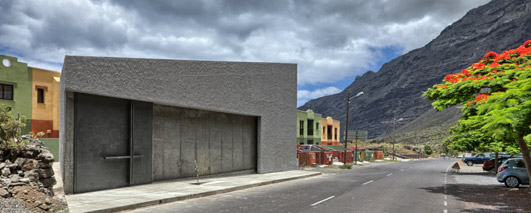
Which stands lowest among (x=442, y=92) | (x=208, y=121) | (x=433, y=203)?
(x=433, y=203)

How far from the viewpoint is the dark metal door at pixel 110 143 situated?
13.9 metres

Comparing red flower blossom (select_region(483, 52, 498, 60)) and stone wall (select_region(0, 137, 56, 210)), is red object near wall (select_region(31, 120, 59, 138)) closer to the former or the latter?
stone wall (select_region(0, 137, 56, 210))

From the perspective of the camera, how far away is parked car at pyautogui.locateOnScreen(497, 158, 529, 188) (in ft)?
62.7

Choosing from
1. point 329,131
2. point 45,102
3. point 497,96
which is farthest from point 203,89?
point 329,131

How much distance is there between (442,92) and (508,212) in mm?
6096

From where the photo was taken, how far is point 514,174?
19203mm

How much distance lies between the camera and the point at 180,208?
11641mm

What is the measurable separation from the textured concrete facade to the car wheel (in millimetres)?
13199

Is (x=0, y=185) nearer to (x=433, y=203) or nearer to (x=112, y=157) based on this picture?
(x=112, y=157)

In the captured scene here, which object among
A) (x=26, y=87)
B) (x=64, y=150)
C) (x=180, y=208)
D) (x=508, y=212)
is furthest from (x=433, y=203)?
(x=26, y=87)

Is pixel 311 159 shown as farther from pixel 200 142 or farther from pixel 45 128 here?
pixel 45 128

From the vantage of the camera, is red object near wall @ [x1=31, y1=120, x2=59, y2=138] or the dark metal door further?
red object near wall @ [x1=31, y1=120, x2=59, y2=138]

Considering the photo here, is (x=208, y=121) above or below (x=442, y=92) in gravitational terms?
below

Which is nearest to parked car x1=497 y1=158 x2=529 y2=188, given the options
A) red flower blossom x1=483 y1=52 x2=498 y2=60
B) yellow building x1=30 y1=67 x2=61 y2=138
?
red flower blossom x1=483 y1=52 x2=498 y2=60
